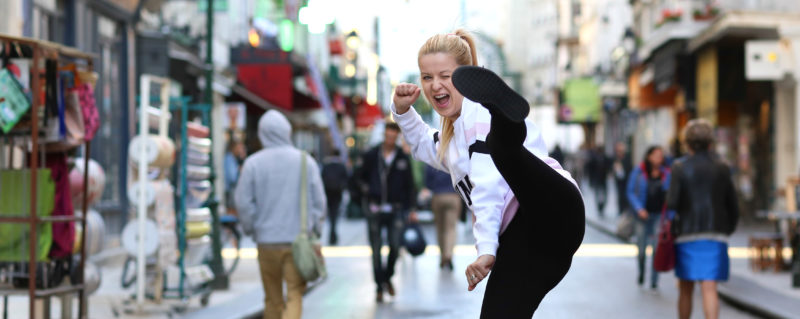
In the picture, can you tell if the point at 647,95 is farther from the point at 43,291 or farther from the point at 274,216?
the point at 43,291

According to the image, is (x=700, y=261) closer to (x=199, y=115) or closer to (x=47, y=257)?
(x=47, y=257)

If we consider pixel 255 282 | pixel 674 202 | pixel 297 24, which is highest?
pixel 297 24

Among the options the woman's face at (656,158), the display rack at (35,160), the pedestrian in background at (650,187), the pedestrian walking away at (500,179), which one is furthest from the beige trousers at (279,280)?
the woman's face at (656,158)

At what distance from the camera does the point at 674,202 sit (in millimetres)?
9188

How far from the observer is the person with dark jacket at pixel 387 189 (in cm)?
1289

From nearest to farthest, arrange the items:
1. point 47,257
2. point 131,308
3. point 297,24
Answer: point 47,257
point 131,308
point 297,24

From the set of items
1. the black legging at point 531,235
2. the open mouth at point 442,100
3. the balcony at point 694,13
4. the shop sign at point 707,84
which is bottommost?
the black legging at point 531,235

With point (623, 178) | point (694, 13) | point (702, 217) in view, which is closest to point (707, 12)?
point (694, 13)

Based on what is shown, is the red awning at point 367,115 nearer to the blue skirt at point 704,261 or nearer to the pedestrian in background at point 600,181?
the pedestrian in background at point 600,181

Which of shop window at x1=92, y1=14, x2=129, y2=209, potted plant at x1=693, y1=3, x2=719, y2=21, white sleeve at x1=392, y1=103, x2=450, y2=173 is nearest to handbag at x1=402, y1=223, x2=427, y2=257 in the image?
white sleeve at x1=392, y1=103, x2=450, y2=173

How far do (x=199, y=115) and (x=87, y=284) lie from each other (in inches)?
721

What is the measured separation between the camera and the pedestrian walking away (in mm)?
3514

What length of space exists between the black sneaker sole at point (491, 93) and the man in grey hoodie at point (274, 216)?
507 cm

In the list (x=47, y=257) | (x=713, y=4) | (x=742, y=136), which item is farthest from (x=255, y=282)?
(x=742, y=136)
